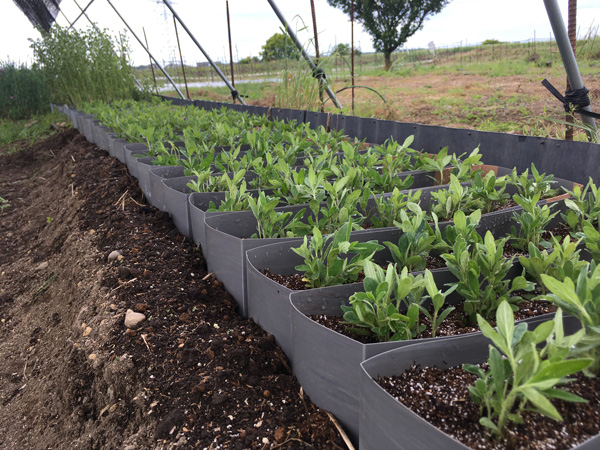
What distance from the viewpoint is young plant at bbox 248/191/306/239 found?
158 centimetres

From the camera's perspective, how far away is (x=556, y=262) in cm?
122

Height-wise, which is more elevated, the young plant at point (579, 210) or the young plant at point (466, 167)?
the young plant at point (466, 167)

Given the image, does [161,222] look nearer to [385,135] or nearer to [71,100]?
[385,135]

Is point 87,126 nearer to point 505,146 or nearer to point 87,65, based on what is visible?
point 87,65

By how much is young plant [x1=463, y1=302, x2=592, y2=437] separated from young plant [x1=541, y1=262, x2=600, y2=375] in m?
0.07

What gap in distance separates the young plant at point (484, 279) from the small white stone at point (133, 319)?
3.37 feet

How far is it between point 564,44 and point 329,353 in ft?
6.57

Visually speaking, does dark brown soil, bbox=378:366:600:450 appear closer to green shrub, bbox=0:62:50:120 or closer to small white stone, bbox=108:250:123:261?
small white stone, bbox=108:250:123:261

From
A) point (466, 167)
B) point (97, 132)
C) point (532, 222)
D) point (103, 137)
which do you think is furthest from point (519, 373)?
point (97, 132)

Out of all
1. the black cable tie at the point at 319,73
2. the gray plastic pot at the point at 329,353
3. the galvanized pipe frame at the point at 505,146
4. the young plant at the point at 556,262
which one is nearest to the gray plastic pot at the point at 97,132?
the black cable tie at the point at 319,73

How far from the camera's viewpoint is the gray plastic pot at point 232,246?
1.55 metres

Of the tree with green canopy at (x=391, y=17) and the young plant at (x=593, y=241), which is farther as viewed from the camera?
the tree with green canopy at (x=391, y=17)

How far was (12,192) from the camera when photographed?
4855 millimetres

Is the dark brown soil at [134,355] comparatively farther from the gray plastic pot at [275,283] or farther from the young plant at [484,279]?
the young plant at [484,279]
